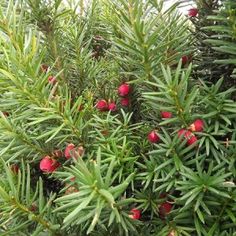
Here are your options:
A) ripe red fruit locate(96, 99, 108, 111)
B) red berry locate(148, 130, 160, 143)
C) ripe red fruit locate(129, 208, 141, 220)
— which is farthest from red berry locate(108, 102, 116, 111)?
ripe red fruit locate(129, 208, 141, 220)

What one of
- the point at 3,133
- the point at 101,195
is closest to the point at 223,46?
the point at 101,195

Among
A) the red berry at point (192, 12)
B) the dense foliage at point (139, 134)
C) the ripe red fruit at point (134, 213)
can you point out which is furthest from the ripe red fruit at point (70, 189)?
the red berry at point (192, 12)

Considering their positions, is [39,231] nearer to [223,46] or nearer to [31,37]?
[31,37]

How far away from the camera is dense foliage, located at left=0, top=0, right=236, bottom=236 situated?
75 cm

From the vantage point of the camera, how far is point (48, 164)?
0.85m

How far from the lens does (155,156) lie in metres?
0.83

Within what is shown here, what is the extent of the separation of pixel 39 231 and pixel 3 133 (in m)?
0.22

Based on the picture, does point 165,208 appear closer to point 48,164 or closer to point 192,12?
point 48,164

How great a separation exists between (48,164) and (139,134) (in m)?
0.23

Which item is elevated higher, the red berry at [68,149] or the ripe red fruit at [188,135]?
the ripe red fruit at [188,135]

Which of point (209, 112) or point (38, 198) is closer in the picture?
point (209, 112)

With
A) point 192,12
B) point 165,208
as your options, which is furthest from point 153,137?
point 192,12

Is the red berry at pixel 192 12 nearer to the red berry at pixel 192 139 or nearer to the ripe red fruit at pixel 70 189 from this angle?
the red berry at pixel 192 139

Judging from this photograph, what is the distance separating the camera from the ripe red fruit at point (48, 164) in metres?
0.84
